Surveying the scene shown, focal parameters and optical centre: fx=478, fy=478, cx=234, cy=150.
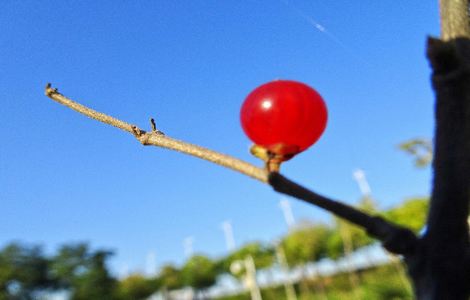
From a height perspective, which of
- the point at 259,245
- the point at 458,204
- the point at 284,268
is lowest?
the point at 458,204

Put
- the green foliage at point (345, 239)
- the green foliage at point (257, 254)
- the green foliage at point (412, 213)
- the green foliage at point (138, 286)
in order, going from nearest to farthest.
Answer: the green foliage at point (412, 213) → the green foliage at point (345, 239) → the green foliage at point (257, 254) → the green foliage at point (138, 286)

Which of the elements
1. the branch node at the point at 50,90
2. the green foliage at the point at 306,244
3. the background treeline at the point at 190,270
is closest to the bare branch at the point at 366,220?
the branch node at the point at 50,90

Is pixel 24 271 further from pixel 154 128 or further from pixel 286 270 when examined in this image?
pixel 154 128

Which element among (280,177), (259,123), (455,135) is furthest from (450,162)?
(259,123)

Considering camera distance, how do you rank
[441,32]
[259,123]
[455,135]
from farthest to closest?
[259,123] < [441,32] < [455,135]

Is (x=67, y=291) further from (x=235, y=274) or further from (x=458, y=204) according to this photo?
(x=458, y=204)

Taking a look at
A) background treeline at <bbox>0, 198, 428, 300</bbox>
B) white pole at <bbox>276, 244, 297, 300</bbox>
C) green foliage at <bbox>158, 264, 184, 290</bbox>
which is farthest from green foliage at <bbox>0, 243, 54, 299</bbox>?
white pole at <bbox>276, 244, 297, 300</bbox>

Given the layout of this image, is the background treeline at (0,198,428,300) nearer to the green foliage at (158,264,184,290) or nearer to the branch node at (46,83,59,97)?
the green foliage at (158,264,184,290)

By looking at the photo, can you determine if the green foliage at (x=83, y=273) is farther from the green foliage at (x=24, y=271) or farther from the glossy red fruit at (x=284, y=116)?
the glossy red fruit at (x=284, y=116)
